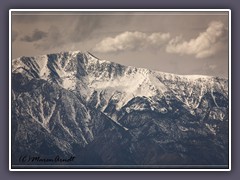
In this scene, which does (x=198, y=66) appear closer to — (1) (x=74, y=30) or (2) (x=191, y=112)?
(2) (x=191, y=112)

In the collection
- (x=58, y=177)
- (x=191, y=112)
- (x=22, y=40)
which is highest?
(x=22, y=40)
